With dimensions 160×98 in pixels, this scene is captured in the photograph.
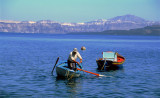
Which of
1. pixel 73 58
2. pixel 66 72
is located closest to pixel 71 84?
pixel 66 72

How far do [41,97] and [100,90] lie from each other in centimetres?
641

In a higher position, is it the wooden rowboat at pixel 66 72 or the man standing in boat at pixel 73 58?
the man standing in boat at pixel 73 58

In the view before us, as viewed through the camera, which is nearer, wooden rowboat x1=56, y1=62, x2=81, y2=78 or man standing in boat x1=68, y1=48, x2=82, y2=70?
wooden rowboat x1=56, y1=62, x2=81, y2=78

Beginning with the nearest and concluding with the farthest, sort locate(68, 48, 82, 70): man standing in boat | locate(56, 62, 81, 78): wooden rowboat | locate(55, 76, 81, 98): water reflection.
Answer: locate(55, 76, 81, 98): water reflection < locate(56, 62, 81, 78): wooden rowboat < locate(68, 48, 82, 70): man standing in boat

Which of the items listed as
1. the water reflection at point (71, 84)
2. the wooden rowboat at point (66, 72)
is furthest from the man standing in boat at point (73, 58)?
the water reflection at point (71, 84)

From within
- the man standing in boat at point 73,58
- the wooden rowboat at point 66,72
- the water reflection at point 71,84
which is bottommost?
the water reflection at point 71,84

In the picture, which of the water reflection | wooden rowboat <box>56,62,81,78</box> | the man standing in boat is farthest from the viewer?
the man standing in boat

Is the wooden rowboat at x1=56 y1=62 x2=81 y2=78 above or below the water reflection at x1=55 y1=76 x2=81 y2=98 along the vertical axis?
above

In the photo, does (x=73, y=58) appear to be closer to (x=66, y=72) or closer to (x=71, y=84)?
(x=66, y=72)

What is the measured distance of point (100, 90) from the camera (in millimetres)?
29516

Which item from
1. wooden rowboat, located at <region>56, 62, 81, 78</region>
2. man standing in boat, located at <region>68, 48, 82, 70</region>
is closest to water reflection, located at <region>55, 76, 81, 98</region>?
wooden rowboat, located at <region>56, 62, 81, 78</region>

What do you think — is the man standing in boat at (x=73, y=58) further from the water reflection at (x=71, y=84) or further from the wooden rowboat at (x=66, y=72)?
the water reflection at (x=71, y=84)

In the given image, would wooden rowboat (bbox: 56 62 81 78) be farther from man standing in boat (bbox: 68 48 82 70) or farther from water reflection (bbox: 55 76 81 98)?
man standing in boat (bbox: 68 48 82 70)

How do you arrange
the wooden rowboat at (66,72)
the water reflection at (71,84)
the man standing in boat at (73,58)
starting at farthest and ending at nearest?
the man standing in boat at (73,58) → the wooden rowboat at (66,72) → the water reflection at (71,84)
